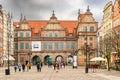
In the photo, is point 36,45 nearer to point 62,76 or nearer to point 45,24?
point 45,24

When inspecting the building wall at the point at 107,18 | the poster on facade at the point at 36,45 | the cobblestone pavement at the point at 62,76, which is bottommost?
the cobblestone pavement at the point at 62,76

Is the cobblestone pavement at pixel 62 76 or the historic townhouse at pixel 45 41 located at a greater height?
the historic townhouse at pixel 45 41

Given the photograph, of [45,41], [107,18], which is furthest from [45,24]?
[107,18]

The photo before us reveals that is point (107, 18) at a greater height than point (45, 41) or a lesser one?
greater

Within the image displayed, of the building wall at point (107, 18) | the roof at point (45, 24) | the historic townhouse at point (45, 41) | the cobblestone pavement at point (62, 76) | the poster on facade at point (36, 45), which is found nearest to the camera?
the cobblestone pavement at point (62, 76)

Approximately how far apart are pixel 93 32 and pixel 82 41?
14.4 feet

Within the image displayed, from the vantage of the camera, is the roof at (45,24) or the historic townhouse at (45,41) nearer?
the historic townhouse at (45,41)

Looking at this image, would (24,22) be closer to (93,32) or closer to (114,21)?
(93,32)

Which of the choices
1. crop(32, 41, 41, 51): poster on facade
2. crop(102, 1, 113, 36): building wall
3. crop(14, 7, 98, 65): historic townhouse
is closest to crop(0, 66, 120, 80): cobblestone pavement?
crop(102, 1, 113, 36): building wall

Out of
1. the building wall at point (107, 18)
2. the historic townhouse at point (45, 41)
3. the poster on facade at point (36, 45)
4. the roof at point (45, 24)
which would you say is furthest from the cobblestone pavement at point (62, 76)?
the roof at point (45, 24)

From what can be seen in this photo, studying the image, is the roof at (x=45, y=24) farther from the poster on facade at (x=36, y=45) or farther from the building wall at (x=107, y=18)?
the building wall at (x=107, y=18)

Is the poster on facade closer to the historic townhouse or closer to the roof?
the historic townhouse

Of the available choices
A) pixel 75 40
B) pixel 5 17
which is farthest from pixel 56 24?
pixel 5 17

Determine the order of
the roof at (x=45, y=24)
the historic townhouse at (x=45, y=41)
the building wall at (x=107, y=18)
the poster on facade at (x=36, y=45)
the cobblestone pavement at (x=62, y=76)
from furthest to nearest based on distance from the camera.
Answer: the roof at (x=45, y=24) < the poster on facade at (x=36, y=45) < the historic townhouse at (x=45, y=41) < the building wall at (x=107, y=18) < the cobblestone pavement at (x=62, y=76)
